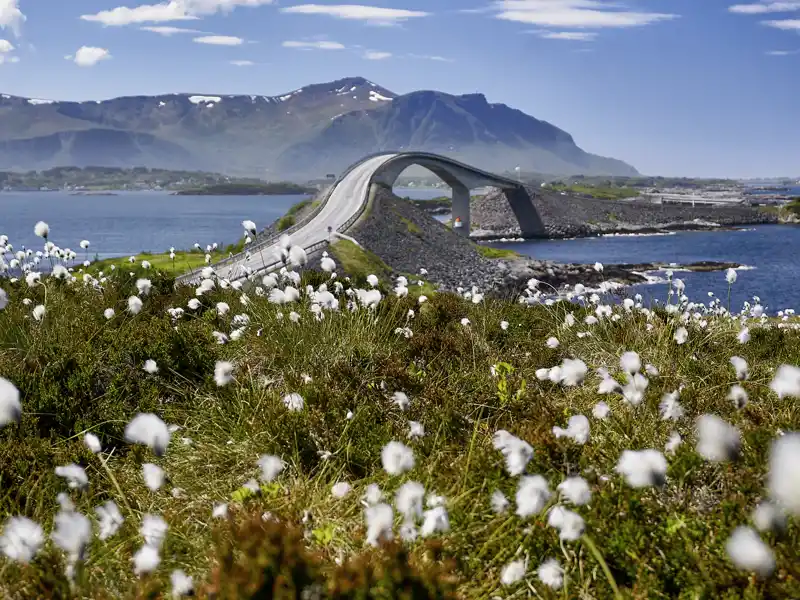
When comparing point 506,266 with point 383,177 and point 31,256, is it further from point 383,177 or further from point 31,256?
point 31,256

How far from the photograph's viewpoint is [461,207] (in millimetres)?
104438

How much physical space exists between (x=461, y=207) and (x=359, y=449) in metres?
101

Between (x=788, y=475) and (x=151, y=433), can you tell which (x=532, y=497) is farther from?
(x=151, y=433)

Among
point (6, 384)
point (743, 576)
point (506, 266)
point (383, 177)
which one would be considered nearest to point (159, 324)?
point (6, 384)

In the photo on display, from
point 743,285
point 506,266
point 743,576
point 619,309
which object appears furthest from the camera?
point 506,266

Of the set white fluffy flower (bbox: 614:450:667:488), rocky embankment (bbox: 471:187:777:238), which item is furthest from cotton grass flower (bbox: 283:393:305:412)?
rocky embankment (bbox: 471:187:777:238)

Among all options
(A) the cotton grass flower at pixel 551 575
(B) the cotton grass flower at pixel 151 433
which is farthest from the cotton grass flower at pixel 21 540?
(A) the cotton grass flower at pixel 551 575

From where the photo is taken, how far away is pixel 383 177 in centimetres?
8356

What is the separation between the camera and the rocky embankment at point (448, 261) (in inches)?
2092

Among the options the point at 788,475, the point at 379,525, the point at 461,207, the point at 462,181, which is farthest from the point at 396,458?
the point at 462,181

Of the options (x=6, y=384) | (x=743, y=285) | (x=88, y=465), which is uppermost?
(x=6, y=384)

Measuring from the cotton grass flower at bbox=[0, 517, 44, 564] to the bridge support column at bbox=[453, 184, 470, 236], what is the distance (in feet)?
326

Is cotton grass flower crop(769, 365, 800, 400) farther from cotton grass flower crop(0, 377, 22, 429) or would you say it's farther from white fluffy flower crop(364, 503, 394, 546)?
cotton grass flower crop(0, 377, 22, 429)

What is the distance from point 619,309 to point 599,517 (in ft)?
21.4
